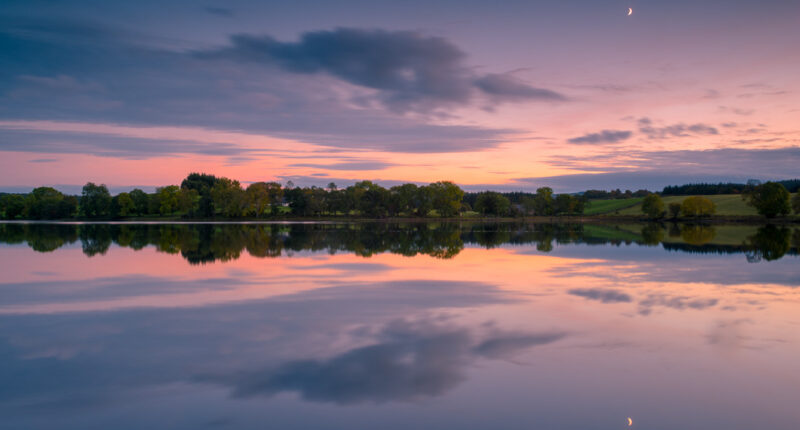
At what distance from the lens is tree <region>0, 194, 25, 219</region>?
115 m

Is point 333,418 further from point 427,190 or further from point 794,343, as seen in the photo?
point 427,190

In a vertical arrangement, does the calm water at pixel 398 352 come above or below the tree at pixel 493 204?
below

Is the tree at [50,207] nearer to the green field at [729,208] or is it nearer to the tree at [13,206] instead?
the tree at [13,206]

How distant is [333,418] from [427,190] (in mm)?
111561

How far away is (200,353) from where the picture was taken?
28.0ft

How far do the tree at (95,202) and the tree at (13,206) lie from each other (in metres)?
13.6

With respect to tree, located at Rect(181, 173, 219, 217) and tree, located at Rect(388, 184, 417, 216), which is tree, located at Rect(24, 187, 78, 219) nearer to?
tree, located at Rect(181, 173, 219, 217)

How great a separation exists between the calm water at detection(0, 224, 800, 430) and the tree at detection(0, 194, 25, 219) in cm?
12469

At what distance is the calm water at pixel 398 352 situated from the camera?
629 centimetres

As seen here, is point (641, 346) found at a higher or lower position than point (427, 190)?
lower

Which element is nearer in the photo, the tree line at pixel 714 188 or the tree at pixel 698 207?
the tree at pixel 698 207

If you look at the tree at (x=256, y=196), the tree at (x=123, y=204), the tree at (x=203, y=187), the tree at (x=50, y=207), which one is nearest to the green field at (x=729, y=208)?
the tree at (x=256, y=196)

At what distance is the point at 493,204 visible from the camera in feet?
434

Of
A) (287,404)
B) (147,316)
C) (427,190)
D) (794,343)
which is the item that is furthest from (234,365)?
(427,190)
